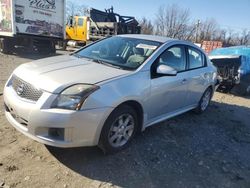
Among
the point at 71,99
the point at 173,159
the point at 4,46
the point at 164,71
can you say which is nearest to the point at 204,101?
the point at 164,71

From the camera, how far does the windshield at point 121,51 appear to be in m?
4.36

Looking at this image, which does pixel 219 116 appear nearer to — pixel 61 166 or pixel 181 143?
pixel 181 143

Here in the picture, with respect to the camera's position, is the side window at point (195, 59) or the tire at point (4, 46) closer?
the side window at point (195, 59)

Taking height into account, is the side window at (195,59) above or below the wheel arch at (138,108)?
above

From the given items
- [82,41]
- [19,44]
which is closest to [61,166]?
[19,44]

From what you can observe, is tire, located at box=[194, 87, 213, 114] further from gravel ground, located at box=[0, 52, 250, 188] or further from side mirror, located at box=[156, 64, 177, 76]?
side mirror, located at box=[156, 64, 177, 76]

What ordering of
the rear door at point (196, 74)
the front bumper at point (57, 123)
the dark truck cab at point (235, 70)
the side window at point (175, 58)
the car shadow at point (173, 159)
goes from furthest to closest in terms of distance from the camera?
1. the dark truck cab at point (235, 70)
2. the rear door at point (196, 74)
3. the side window at point (175, 58)
4. the car shadow at point (173, 159)
5. the front bumper at point (57, 123)

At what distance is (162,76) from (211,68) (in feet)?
8.06

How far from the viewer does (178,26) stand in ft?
174

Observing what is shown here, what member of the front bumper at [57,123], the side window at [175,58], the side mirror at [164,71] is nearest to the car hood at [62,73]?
the front bumper at [57,123]

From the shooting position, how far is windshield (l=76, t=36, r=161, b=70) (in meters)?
4.36

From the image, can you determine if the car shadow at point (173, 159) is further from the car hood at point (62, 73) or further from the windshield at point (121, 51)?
the windshield at point (121, 51)

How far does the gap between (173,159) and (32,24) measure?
1214 centimetres

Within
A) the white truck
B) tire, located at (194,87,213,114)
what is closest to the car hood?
tire, located at (194,87,213,114)
